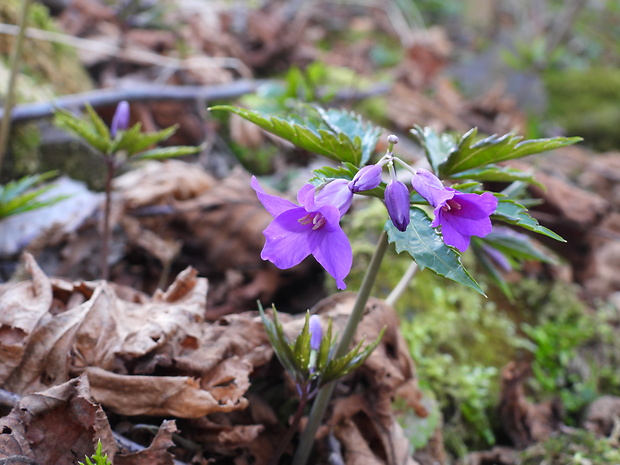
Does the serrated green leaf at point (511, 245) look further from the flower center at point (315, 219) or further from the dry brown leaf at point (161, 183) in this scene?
the dry brown leaf at point (161, 183)

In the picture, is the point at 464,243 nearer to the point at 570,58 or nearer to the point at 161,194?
the point at 161,194

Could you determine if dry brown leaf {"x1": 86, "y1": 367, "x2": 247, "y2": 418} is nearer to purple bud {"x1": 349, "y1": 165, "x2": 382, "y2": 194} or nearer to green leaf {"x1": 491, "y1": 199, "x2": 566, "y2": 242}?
purple bud {"x1": 349, "y1": 165, "x2": 382, "y2": 194}

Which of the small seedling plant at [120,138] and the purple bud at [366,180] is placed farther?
the small seedling plant at [120,138]

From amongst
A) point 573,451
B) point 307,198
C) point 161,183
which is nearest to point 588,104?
point 573,451

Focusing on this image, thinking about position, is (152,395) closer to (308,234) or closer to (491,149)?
(308,234)

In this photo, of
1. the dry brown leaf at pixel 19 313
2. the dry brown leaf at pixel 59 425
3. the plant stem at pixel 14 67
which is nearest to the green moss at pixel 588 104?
the plant stem at pixel 14 67

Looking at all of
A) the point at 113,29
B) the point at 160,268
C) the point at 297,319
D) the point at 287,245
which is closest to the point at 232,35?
the point at 113,29
